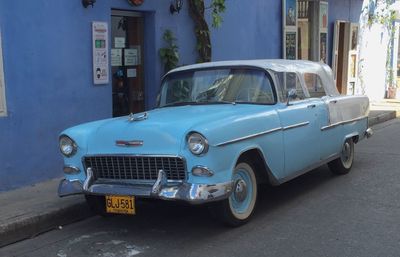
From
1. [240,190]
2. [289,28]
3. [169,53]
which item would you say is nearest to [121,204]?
[240,190]

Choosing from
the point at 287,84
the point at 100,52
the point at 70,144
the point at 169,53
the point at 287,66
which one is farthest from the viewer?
the point at 169,53

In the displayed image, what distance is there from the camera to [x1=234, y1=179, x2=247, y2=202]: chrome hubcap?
5.48m

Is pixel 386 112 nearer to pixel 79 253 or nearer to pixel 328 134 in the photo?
pixel 328 134

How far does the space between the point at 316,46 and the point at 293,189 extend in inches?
342

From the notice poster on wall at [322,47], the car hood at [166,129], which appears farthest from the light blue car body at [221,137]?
the notice poster on wall at [322,47]

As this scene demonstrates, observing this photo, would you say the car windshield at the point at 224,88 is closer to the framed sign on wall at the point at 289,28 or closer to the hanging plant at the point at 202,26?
the hanging plant at the point at 202,26

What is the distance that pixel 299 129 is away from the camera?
21.0 feet

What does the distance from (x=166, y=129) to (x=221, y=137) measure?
0.50m

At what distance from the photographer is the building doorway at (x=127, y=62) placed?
8766 millimetres

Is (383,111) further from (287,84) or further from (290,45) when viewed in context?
(287,84)

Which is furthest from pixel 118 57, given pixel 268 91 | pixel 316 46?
pixel 316 46

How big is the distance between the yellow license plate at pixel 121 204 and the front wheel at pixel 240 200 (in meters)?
0.75

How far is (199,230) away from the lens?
217 inches

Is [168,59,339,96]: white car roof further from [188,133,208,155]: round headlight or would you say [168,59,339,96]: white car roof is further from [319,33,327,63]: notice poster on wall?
[319,33,327,63]: notice poster on wall
